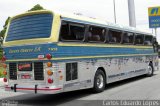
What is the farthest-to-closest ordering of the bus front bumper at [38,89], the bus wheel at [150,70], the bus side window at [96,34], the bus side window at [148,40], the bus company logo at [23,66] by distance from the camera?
the bus wheel at [150,70] → the bus side window at [148,40] → the bus side window at [96,34] → the bus company logo at [23,66] → the bus front bumper at [38,89]

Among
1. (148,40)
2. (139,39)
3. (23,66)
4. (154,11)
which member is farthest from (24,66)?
(154,11)

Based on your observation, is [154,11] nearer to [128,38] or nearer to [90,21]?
[128,38]

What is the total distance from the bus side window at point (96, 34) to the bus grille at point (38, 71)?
8.73ft

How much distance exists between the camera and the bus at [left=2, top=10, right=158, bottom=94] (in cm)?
1048

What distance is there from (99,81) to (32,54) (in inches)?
139

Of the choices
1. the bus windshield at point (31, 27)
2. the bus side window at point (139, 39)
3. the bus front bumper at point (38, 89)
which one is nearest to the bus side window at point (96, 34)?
the bus windshield at point (31, 27)

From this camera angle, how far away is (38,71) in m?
10.6

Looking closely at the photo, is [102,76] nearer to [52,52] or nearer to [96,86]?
[96,86]

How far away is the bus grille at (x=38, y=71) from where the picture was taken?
34.6ft

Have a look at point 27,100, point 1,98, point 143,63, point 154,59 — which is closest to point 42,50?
point 27,100

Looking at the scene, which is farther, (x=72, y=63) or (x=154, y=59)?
(x=154, y=59)

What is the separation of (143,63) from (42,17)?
9.00 metres

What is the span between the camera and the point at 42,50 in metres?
10.5

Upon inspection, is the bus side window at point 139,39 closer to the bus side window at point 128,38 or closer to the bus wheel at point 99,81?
the bus side window at point 128,38
